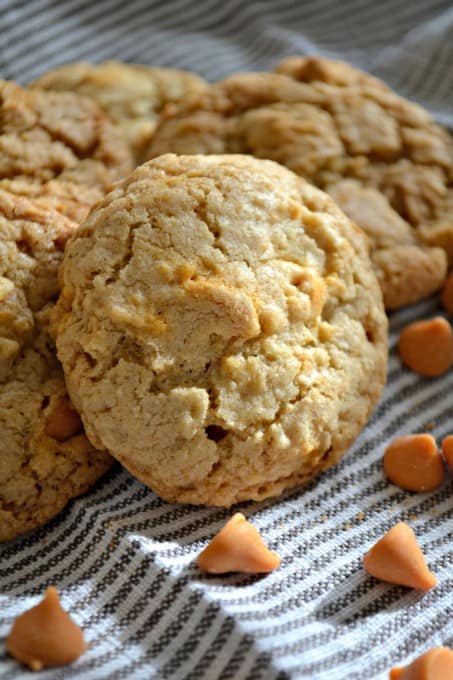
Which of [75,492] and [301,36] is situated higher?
[301,36]

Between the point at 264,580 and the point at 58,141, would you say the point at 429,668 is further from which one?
the point at 58,141

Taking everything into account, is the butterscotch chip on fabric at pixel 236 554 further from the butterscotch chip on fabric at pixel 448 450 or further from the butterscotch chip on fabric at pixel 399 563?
the butterscotch chip on fabric at pixel 448 450

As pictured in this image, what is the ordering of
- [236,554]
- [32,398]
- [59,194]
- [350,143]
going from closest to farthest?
[236,554] < [32,398] < [59,194] < [350,143]

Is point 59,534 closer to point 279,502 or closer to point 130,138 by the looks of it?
point 279,502

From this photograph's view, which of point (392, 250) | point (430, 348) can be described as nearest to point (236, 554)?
point (430, 348)

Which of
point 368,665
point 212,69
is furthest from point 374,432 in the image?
point 212,69
